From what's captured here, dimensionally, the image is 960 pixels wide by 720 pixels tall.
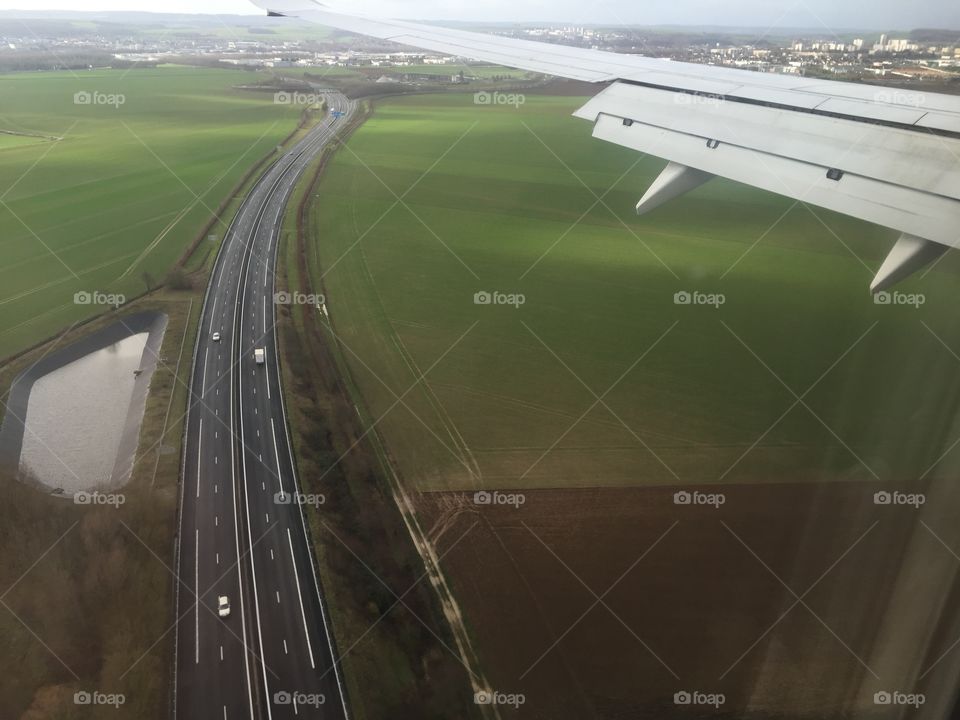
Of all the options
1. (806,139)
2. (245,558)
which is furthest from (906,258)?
(245,558)

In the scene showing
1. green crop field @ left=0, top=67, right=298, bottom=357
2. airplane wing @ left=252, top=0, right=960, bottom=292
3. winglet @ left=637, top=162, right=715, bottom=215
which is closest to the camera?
airplane wing @ left=252, top=0, right=960, bottom=292

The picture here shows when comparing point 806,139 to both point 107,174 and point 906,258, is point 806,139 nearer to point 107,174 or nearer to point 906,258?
point 906,258

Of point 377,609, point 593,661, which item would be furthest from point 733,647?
point 377,609

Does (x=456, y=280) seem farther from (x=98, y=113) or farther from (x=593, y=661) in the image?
(x=98, y=113)

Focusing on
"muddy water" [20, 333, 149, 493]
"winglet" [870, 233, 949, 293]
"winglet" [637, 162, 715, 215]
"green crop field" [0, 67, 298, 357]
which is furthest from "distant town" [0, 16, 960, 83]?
"muddy water" [20, 333, 149, 493]

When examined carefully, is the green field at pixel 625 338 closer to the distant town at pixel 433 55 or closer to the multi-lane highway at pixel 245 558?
the distant town at pixel 433 55

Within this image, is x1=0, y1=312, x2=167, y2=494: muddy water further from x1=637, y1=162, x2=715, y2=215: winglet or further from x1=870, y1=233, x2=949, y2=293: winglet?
x1=870, y1=233, x2=949, y2=293: winglet

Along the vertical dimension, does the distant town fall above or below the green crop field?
above
